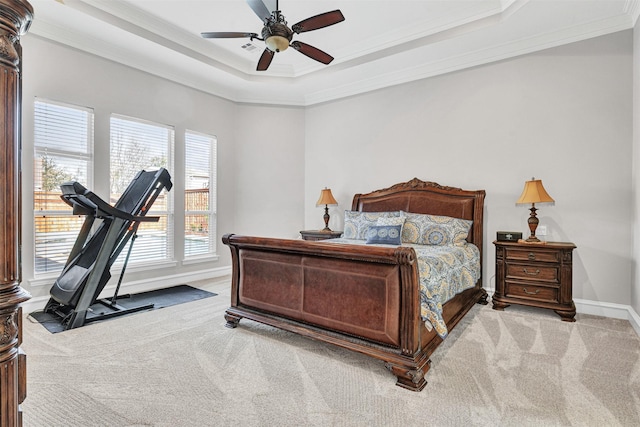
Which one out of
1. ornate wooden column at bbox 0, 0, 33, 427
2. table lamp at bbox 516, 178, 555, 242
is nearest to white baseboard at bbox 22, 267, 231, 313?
ornate wooden column at bbox 0, 0, 33, 427

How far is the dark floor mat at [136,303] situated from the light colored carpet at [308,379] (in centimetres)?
17

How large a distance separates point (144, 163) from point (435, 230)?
402 cm

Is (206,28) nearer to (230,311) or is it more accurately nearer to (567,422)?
(230,311)

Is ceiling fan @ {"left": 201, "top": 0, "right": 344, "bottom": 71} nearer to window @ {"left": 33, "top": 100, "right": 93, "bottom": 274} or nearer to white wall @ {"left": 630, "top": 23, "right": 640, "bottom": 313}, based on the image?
window @ {"left": 33, "top": 100, "right": 93, "bottom": 274}

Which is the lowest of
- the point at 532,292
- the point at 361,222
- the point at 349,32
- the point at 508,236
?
the point at 532,292

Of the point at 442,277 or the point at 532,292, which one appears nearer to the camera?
the point at 442,277

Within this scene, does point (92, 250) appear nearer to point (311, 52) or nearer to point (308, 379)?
point (308, 379)

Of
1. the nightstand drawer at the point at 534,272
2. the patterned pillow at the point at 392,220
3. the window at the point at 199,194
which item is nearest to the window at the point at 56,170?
the window at the point at 199,194

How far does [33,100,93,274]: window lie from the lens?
3625mm

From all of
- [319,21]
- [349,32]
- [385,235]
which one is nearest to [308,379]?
[385,235]

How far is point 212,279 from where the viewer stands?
17.4 ft

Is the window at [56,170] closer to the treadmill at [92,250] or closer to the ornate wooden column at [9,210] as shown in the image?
the treadmill at [92,250]

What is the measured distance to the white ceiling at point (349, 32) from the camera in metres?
3.48

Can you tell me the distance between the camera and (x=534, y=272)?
3.52m
